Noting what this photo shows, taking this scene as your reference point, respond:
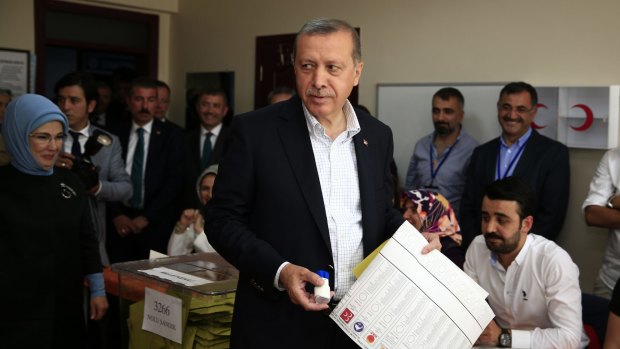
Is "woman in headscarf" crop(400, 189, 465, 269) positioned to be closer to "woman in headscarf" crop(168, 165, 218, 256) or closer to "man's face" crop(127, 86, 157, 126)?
"woman in headscarf" crop(168, 165, 218, 256)

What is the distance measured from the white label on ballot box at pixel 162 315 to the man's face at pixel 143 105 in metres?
3.17

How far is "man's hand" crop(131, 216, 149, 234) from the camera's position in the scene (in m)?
5.20

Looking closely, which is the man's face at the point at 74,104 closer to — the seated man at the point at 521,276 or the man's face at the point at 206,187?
the man's face at the point at 206,187

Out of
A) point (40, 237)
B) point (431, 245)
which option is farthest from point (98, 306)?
point (431, 245)

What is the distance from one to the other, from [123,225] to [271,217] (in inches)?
142

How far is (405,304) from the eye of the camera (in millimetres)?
1770

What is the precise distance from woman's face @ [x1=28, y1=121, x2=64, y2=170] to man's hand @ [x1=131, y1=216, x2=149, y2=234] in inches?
88.1

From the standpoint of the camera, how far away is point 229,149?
188 centimetres

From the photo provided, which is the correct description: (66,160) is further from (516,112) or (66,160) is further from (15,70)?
(15,70)

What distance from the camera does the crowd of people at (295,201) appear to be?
1831 millimetres

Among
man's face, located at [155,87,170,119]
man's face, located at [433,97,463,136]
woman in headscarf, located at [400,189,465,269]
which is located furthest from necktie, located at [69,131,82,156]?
man's face, located at [433,97,463,136]

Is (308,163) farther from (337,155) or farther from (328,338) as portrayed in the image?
(328,338)

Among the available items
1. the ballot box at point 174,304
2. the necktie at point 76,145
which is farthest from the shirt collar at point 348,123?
the necktie at point 76,145

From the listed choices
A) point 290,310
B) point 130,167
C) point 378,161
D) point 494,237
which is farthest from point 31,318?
point 130,167
